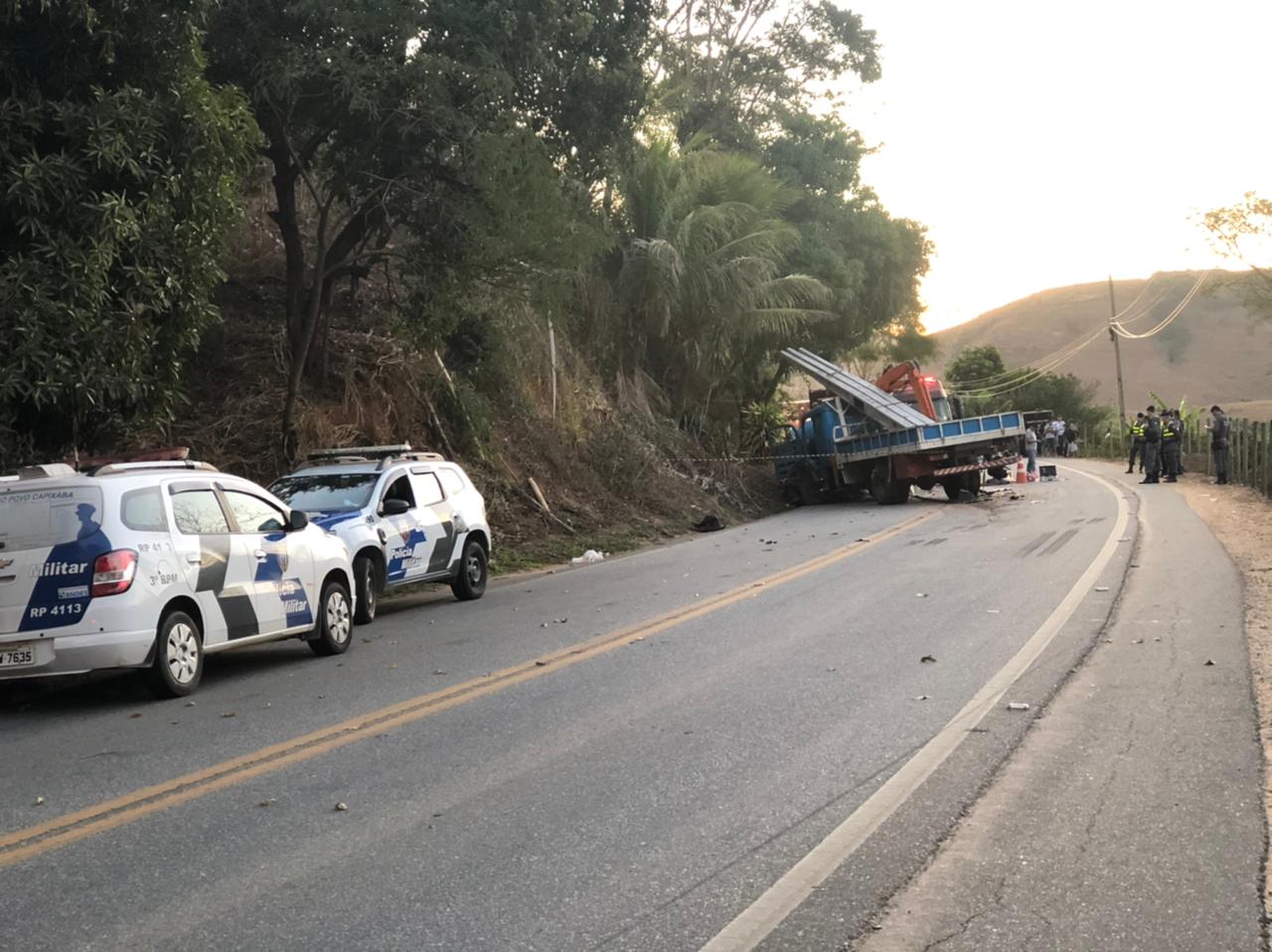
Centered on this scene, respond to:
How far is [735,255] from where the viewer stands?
33.9m

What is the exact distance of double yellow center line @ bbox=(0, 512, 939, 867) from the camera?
5691 millimetres

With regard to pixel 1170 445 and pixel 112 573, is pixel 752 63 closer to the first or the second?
pixel 1170 445

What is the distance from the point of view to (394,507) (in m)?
13.4

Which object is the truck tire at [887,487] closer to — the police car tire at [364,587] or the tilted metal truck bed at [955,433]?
the tilted metal truck bed at [955,433]

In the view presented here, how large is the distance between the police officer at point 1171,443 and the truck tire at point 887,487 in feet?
26.5

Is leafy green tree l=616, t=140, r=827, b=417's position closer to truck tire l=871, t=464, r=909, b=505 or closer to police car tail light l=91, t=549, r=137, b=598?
truck tire l=871, t=464, r=909, b=505

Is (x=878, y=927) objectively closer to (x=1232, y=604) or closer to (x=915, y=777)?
(x=915, y=777)

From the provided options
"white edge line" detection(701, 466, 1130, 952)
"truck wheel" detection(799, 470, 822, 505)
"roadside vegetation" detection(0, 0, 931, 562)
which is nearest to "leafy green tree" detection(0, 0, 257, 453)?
"roadside vegetation" detection(0, 0, 931, 562)

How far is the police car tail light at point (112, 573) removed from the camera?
8.65 metres

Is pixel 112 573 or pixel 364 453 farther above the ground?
pixel 364 453

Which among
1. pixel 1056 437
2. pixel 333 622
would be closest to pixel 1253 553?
pixel 333 622

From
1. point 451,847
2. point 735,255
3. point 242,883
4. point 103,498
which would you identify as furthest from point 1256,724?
point 735,255

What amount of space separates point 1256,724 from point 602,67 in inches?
536

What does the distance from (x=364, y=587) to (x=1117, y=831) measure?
899 cm
